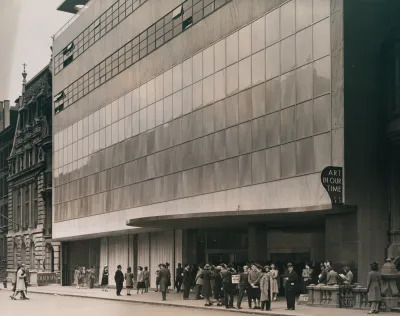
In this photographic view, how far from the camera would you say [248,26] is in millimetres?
37750

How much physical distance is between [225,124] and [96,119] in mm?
21173

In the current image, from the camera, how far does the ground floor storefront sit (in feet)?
102

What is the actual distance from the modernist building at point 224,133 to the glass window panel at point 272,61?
0.28 ft

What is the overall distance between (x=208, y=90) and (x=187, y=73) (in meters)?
3.18

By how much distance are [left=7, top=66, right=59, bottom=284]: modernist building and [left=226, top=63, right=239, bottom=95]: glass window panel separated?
34.2 metres

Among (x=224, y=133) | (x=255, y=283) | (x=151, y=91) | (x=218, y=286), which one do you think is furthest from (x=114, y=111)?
(x=255, y=283)

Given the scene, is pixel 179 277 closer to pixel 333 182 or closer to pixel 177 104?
pixel 177 104

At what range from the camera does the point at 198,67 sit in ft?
141

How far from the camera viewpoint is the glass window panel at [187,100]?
4384 centimetres

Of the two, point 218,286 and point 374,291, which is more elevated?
point 374,291

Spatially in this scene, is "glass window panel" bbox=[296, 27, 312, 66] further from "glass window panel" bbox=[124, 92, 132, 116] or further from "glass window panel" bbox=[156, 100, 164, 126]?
"glass window panel" bbox=[124, 92, 132, 116]

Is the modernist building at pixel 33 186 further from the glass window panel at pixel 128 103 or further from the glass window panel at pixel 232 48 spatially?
the glass window panel at pixel 232 48

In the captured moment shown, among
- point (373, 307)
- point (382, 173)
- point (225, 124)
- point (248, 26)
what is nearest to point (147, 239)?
point (225, 124)

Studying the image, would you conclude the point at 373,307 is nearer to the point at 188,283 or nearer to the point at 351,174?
the point at 351,174
